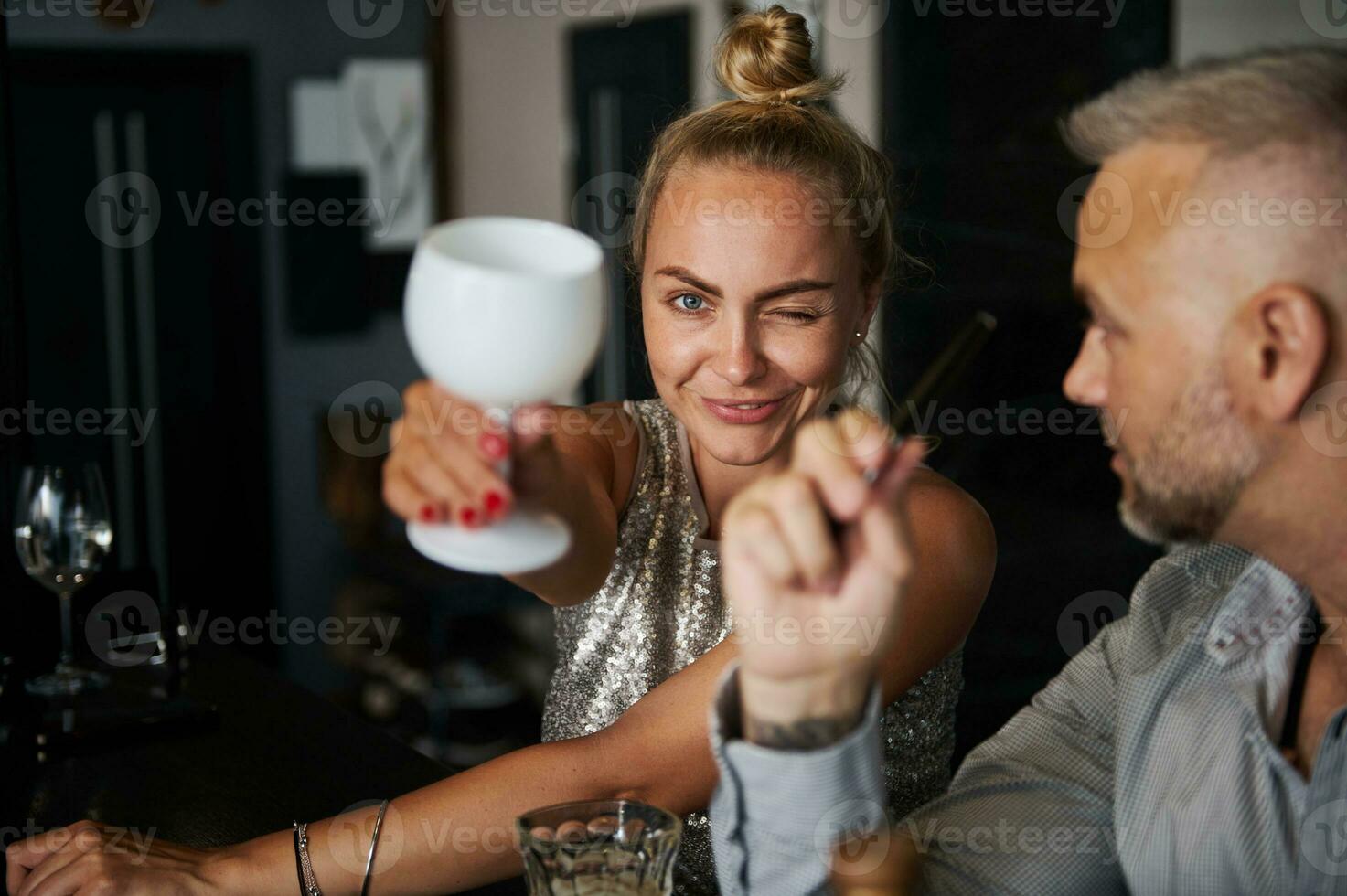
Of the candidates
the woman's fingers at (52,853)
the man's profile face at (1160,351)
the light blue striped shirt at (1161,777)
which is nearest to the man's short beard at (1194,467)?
the man's profile face at (1160,351)

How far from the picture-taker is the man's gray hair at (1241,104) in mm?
1121

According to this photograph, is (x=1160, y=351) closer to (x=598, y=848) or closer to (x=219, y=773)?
(x=598, y=848)

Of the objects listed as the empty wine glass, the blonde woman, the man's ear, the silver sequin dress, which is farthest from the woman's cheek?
the empty wine glass

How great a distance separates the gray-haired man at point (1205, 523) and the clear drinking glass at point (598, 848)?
0.17 feet

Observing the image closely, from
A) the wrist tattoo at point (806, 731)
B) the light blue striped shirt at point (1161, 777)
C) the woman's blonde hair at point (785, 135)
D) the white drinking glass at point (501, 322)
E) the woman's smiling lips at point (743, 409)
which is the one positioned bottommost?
the light blue striped shirt at point (1161, 777)

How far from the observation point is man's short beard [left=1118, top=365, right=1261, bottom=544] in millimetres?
1154

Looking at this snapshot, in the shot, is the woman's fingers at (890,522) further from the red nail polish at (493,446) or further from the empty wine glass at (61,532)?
the empty wine glass at (61,532)

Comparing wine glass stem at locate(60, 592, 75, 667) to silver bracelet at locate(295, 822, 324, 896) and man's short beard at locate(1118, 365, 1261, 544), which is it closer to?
silver bracelet at locate(295, 822, 324, 896)

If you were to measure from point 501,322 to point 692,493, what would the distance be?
112 centimetres

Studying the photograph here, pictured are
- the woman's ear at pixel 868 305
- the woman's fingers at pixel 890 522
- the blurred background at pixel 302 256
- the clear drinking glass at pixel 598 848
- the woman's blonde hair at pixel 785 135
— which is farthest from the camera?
the blurred background at pixel 302 256

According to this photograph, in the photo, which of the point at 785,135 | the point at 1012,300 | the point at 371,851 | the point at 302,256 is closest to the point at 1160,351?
the point at 785,135

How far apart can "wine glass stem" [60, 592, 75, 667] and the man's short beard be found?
1398mm

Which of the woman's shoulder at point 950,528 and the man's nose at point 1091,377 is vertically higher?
the man's nose at point 1091,377

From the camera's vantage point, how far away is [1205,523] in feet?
3.93
